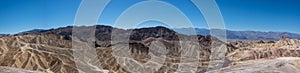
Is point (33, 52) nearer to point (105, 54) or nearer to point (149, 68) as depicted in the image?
point (105, 54)

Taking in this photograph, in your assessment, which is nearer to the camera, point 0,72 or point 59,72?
point 0,72

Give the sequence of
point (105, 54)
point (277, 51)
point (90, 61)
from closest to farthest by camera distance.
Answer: point (90, 61), point (105, 54), point (277, 51)

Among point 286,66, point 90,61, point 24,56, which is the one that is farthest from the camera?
point 90,61

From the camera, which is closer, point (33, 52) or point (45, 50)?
point (33, 52)

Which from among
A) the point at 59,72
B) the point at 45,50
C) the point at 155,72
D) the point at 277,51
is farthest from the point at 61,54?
the point at 277,51

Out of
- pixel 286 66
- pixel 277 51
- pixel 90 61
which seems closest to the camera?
pixel 286 66

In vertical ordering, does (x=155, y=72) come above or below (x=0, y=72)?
below

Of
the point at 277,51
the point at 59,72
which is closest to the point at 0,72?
the point at 59,72

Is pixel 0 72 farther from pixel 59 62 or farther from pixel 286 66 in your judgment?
pixel 59 62

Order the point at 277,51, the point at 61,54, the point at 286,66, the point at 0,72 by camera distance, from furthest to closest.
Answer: the point at 277,51
the point at 61,54
the point at 286,66
the point at 0,72
